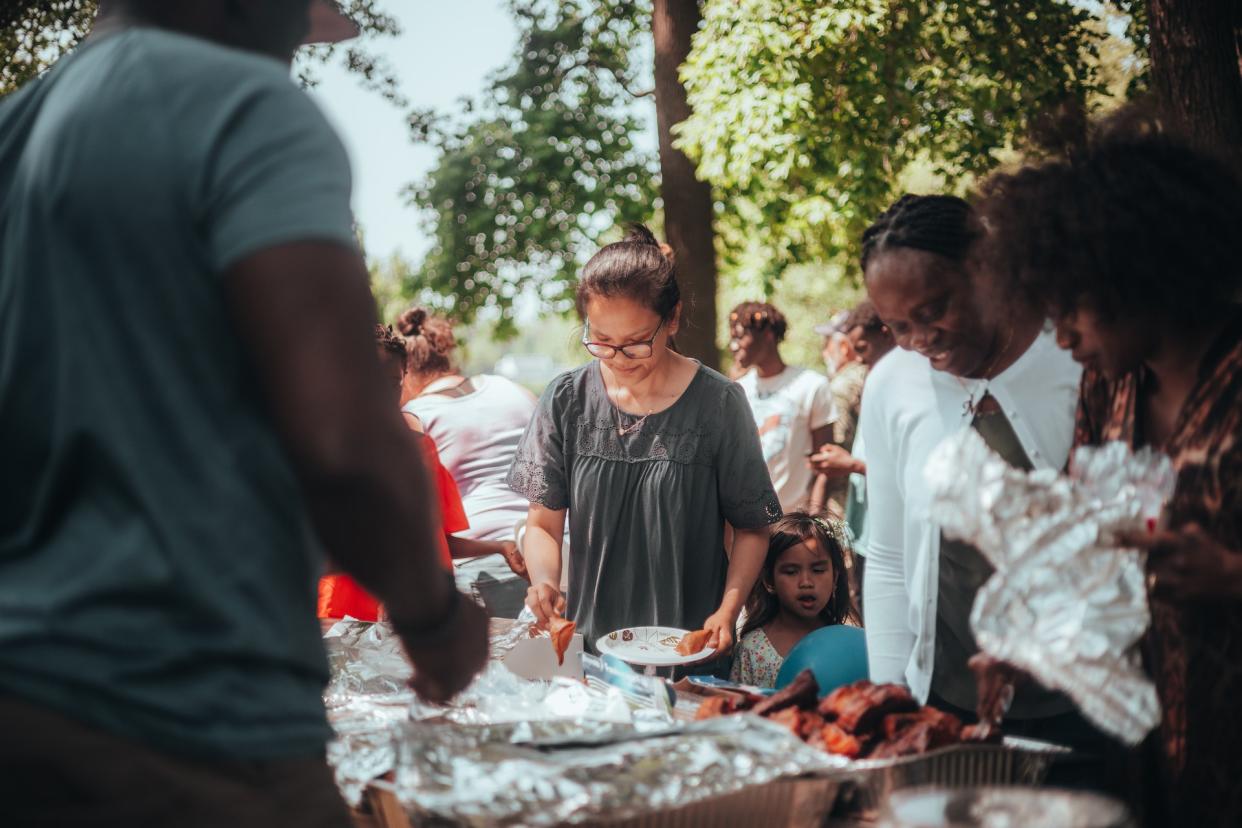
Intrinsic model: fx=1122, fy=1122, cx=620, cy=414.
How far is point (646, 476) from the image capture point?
2809 millimetres

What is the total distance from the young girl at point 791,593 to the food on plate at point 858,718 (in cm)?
172

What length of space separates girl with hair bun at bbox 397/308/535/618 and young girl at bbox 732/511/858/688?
3.06 ft

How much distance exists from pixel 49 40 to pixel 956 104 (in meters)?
5.21

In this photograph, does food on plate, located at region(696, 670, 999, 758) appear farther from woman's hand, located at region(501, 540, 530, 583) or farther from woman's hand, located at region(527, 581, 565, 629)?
woman's hand, located at region(501, 540, 530, 583)

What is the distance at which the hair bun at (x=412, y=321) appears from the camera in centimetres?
505

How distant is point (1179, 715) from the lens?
4.84ft

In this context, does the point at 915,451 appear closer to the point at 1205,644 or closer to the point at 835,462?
the point at 1205,644

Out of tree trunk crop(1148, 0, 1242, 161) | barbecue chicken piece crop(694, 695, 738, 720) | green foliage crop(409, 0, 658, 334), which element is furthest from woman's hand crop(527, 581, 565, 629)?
green foliage crop(409, 0, 658, 334)

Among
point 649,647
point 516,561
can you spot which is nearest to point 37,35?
point 516,561

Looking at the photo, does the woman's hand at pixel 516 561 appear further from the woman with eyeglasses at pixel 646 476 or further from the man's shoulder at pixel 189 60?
the man's shoulder at pixel 189 60

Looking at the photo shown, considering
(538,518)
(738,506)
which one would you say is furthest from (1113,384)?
(538,518)

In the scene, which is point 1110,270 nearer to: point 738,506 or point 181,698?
point 181,698

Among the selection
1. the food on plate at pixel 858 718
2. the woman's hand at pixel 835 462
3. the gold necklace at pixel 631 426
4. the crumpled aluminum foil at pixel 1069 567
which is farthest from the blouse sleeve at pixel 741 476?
the woman's hand at pixel 835 462

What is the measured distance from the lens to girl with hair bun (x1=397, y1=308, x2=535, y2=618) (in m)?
4.16
